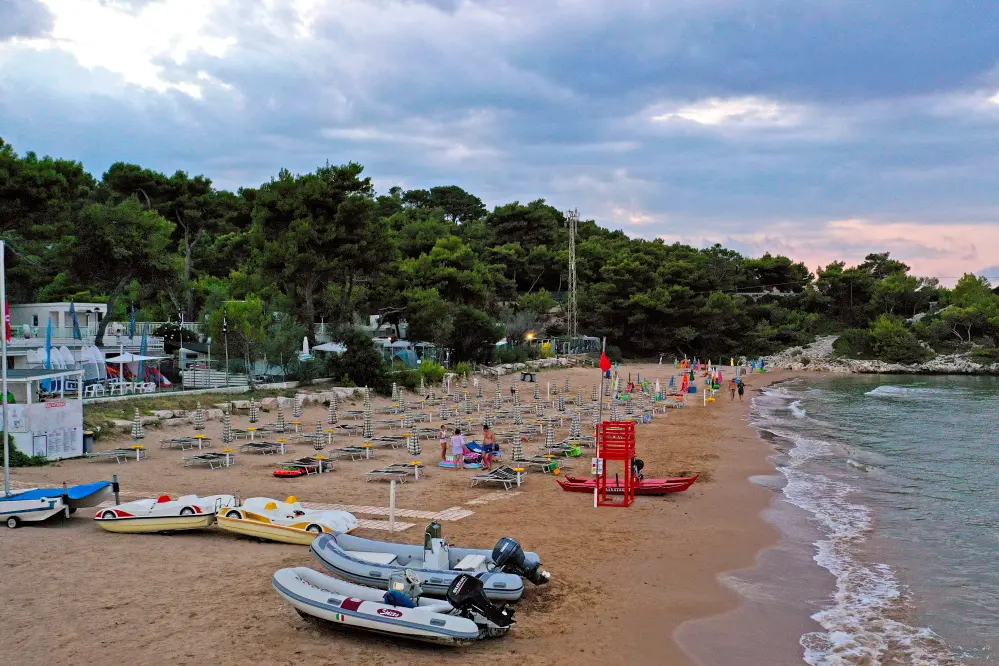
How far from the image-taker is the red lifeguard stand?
1423cm

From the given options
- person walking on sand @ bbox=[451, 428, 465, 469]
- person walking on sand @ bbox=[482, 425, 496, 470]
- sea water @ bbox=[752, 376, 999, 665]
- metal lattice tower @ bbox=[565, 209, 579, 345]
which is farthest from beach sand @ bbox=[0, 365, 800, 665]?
metal lattice tower @ bbox=[565, 209, 579, 345]

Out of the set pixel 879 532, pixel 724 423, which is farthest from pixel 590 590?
pixel 724 423

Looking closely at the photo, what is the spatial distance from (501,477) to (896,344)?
63318 mm

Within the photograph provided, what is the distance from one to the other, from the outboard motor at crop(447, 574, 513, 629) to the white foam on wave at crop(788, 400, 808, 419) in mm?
27851

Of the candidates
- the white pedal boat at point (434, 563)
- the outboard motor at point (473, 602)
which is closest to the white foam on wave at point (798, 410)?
the white pedal boat at point (434, 563)

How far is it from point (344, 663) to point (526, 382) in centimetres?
3694

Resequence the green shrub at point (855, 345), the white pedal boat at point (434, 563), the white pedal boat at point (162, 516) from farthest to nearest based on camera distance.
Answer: the green shrub at point (855, 345) → the white pedal boat at point (162, 516) → the white pedal boat at point (434, 563)

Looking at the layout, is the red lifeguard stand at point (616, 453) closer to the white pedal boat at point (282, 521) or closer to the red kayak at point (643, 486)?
the red kayak at point (643, 486)

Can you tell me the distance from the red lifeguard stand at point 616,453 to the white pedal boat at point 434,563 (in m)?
5.00

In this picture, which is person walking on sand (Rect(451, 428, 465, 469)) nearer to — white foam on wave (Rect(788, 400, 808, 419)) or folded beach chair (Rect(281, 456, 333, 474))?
folded beach chair (Rect(281, 456, 333, 474))

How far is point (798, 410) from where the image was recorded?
116 ft

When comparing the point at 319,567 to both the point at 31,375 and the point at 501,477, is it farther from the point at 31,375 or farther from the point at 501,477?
the point at 31,375

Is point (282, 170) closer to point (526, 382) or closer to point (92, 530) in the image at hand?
point (526, 382)

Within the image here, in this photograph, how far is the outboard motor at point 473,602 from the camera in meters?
7.79
